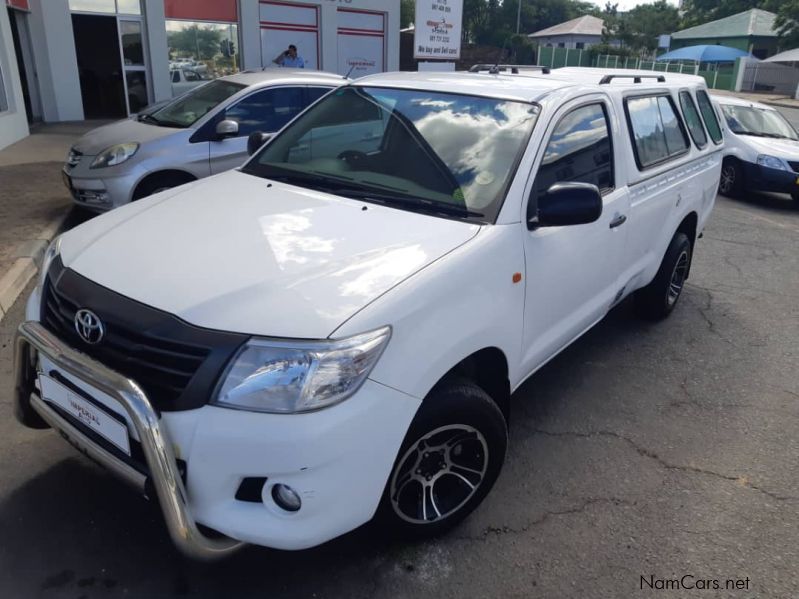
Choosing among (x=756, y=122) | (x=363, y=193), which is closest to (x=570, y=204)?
(x=363, y=193)

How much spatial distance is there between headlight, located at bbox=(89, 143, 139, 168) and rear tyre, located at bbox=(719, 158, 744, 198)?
899 cm

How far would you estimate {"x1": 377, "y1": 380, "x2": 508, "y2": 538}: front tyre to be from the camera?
97.7 inches

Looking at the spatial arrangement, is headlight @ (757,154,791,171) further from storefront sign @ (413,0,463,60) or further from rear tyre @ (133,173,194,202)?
rear tyre @ (133,173,194,202)

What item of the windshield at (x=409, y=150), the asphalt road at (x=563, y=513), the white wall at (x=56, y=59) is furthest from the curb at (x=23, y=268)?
the white wall at (x=56, y=59)

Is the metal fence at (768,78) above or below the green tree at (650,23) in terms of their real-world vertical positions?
below

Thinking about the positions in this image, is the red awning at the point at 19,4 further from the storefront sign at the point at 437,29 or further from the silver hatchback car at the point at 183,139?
the storefront sign at the point at 437,29

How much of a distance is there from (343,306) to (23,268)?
4.37 meters

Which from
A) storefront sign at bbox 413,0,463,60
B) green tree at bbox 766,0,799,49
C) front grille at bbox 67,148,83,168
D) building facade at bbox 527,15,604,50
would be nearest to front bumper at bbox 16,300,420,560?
front grille at bbox 67,148,83,168

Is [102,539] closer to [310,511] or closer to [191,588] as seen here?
[191,588]

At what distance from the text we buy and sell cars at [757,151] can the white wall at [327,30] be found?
34.3ft

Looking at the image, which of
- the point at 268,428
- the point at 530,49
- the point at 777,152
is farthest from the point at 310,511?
the point at 530,49

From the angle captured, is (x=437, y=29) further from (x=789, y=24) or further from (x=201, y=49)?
(x=789, y=24)

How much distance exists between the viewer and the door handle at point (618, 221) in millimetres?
3734

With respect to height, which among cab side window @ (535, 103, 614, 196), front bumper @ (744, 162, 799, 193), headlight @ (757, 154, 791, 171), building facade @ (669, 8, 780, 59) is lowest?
front bumper @ (744, 162, 799, 193)
